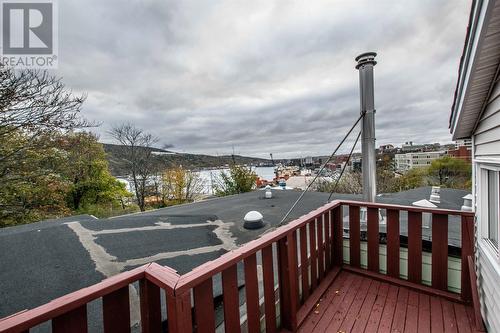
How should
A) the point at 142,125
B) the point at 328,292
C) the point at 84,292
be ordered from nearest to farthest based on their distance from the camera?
the point at 84,292 → the point at 328,292 → the point at 142,125

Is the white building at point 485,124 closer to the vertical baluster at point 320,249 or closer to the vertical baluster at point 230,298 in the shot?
the vertical baluster at point 320,249

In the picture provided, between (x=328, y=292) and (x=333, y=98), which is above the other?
(x=333, y=98)

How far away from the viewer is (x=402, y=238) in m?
2.83

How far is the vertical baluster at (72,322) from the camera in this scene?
848mm

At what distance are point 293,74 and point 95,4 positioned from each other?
6.93 meters

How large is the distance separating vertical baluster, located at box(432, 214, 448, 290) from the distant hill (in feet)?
37.8

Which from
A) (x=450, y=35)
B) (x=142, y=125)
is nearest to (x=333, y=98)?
(x=450, y=35)

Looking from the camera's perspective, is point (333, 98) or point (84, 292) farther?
point (333, 98)

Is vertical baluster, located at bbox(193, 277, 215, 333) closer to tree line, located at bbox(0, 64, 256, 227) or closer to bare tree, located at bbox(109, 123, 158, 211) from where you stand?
tree line, located at bbox(0, 64, 256, 227)

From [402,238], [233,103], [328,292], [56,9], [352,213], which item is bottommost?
[328,292]

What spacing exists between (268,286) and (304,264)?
2.03ft

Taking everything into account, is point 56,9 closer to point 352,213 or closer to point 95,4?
point 95,4

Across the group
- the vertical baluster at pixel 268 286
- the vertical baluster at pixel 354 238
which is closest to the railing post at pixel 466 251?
the vertical baluster at pixel 354 238

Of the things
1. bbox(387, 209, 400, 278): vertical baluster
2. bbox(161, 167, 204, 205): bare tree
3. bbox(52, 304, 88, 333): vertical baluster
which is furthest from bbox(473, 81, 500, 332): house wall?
bbox(161, 167, 204, 205): bare tree
